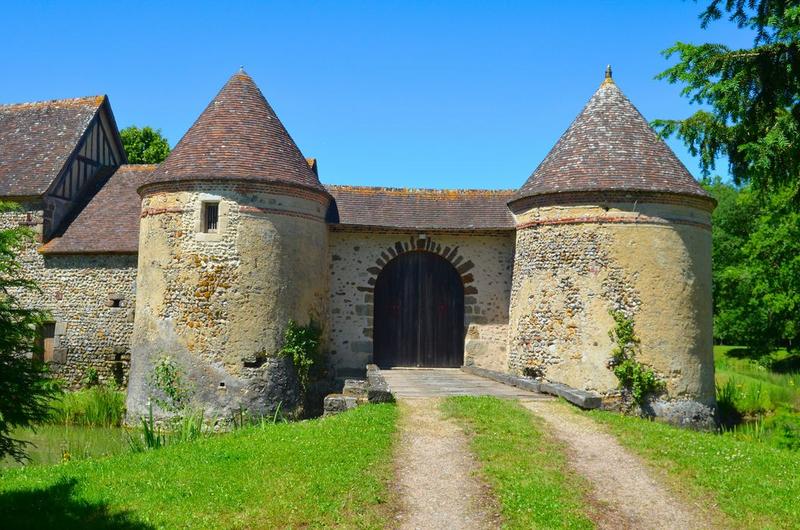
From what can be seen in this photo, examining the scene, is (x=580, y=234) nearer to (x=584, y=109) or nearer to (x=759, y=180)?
(x=584, y=109)

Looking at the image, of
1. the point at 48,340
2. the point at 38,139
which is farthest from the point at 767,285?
the point at 38,139

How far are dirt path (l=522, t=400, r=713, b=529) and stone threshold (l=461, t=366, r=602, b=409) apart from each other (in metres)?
0.92

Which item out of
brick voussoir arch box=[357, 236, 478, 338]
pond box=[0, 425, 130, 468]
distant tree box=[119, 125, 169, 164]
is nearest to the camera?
pond box=[0, 425, 130, 468]

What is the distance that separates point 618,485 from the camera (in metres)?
7.09

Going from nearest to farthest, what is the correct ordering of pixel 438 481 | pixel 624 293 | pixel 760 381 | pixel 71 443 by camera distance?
1. pixel 438 481
2. pixel 71 443
3. pixel 624 293
4. pixel 760 381

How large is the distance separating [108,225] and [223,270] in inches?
198

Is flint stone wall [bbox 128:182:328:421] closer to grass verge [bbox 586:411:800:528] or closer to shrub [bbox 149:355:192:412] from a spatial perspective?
shrub [bbox 149:355:192:412]

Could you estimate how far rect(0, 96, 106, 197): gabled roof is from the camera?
16516 millimetres

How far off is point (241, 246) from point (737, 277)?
19.5 metres

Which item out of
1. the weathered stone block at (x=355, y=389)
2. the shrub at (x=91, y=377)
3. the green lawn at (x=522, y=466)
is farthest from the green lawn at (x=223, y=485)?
the shrub at (x=91, y=377)

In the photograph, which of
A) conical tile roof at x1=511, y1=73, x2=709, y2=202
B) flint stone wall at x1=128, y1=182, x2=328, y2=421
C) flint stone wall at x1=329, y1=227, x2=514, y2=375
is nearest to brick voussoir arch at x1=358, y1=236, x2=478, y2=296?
flint stone wall at x1=329, y1=227, x2=514, y2=375

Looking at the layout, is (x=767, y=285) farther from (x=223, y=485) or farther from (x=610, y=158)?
(x=223, y=485)

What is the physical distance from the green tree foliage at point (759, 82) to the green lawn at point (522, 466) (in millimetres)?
3944

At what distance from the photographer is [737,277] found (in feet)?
82.0
